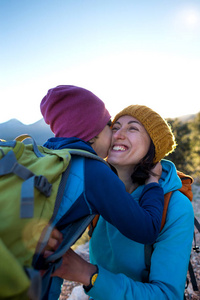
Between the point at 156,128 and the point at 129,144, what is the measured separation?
0.38m

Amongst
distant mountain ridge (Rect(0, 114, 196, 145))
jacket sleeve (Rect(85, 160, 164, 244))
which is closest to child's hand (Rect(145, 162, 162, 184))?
jacket sleeve (Rect(85, 160, 164, 244))

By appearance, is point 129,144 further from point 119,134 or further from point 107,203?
point 107,203

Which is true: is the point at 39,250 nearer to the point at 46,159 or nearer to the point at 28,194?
the point at 28,194

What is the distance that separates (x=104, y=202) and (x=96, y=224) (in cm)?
112

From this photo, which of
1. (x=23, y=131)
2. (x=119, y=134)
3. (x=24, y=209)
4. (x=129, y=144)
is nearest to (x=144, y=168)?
(x=129, y=144)

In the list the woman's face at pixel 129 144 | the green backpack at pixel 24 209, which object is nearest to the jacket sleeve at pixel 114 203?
the green backpack at pixel 24 209

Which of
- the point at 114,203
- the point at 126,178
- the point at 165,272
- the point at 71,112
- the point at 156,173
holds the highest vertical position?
the point at 71,112

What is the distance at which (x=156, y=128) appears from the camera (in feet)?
7.43

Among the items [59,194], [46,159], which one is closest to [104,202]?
[59,194]

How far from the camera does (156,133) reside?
2258 mm

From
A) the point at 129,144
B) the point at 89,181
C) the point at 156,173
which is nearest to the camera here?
the point at 89,181

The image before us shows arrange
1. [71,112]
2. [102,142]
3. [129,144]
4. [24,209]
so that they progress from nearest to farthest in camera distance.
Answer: [24,209]
[71,112]
[102,142]
[129,144]

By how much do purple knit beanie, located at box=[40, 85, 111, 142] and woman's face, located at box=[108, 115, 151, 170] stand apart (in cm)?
59

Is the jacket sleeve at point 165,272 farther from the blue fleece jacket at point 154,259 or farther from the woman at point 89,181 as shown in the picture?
the woman at point 89,181
